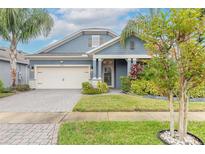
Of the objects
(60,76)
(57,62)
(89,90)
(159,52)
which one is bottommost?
(89,90)

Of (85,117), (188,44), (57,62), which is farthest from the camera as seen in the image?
(57,62)

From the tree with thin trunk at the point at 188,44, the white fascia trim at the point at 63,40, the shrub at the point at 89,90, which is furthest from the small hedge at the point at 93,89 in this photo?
the tree with thin trunk at the point at 188,44

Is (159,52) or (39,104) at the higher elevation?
(159,52)

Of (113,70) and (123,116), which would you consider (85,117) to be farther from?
(113,70)

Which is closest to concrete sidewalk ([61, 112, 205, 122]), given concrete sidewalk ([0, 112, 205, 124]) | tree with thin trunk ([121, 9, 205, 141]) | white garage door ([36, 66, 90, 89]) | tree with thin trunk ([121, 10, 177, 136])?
concrete sidewalk ([0, 112, 205, 124])

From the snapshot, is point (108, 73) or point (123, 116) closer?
point (123, 116)

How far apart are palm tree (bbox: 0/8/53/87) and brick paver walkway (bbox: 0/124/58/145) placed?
36.1 feet

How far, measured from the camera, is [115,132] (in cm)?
500

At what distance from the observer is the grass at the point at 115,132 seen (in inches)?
A: 173

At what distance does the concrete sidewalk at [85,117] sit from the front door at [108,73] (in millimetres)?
11146

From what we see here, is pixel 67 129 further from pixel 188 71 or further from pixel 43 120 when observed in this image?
pixel 188 71

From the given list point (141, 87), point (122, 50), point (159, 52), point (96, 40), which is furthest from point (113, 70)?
point (159, 52)

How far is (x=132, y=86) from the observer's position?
13266mm

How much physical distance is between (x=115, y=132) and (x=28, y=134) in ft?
7.41
